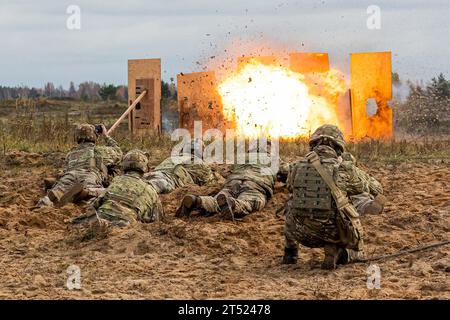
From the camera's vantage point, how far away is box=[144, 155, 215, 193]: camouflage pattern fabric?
11477 mm

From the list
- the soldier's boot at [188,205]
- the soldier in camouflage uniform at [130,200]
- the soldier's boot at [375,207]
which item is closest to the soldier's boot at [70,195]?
the soldier in camouflage uniform at [130,200]

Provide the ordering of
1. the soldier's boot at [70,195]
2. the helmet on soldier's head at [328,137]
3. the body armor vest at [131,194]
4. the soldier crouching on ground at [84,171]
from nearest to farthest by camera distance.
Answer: the helmet on soldier's head at [328,137] < the body armor vest at [131,194] < the soldier's boot at [70,195] < the soldier crouching on ground at [84,171]

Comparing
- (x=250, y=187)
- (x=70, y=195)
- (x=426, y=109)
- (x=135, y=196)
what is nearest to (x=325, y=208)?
(x=135, y=196)

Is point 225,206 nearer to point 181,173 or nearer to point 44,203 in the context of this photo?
point 181,173

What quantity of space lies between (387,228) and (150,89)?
1220 centimetres

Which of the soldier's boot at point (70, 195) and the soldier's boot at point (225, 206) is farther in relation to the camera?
the soldier's boot at point (70, 195)

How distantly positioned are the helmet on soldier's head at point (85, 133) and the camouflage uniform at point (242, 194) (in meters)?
2.28

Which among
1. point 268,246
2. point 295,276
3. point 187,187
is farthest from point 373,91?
point 295,276

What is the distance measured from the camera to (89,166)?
1162 centimetres

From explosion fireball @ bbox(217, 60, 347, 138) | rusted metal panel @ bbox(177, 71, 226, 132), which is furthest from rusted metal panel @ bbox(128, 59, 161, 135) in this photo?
explosion fireball @ bbox(217, 60, 347, 138)

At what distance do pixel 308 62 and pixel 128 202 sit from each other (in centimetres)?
1059

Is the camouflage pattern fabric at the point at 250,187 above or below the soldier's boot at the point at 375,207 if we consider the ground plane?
above

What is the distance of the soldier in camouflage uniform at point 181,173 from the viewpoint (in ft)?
37.9

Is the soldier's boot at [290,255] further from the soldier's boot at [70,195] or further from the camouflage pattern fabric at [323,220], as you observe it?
the soldier's boot at [70,195]
